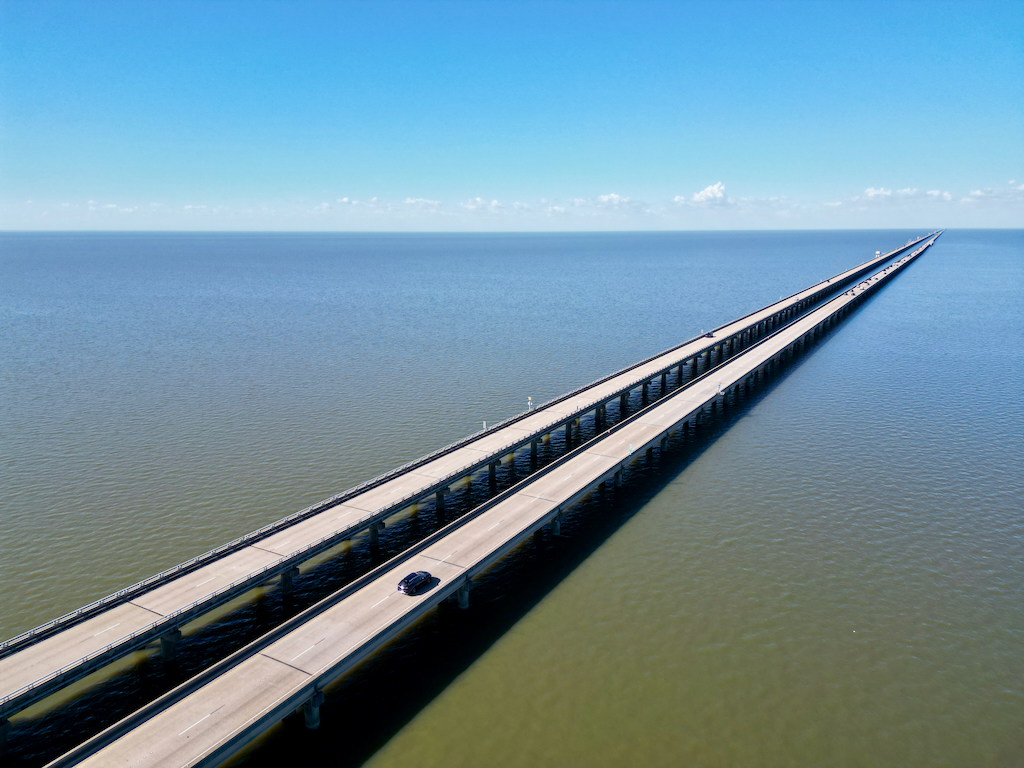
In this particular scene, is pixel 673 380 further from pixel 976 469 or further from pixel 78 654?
pixel 78 654

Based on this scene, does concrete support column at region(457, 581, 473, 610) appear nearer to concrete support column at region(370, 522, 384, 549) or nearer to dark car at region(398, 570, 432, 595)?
dark car at region(398, 570, 432, 595)

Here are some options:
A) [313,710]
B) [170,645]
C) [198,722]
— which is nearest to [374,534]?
[170,645]

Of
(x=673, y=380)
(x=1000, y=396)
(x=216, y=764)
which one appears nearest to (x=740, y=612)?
(x=216, y=764)

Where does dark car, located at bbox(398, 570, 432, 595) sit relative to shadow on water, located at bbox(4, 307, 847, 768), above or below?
above

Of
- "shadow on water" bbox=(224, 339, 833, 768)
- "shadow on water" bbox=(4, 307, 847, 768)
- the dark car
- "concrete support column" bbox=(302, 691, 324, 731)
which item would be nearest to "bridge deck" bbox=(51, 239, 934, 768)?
the dark car

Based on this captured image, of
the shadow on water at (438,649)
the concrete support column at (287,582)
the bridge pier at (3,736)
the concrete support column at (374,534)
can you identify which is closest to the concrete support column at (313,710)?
the shadow on water at (438,649)

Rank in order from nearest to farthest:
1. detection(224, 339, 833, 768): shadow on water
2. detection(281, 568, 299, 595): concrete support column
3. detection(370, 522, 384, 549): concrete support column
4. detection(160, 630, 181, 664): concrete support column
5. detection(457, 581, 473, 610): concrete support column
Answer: detection(224, 339, 833, 768): shadow on water < detection(160, 630, 181, 664): concrete support column < detection(457, 581, 473, 610): concrete support column < detection(281, 568, 299, 595): concrete support column < detection(370, 522, 384, 549): concrete support column

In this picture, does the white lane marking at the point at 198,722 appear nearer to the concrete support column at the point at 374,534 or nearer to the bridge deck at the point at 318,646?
the bridge deck at the point at 318,646
